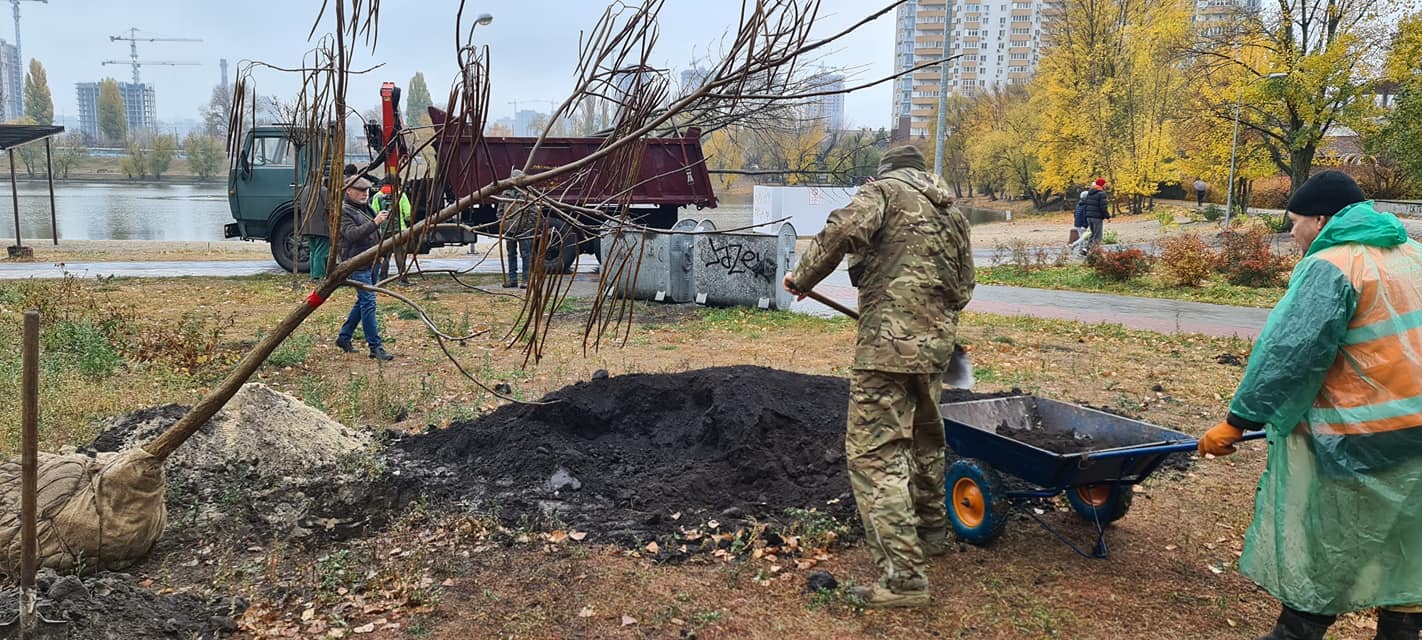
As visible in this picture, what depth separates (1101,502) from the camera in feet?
14.0

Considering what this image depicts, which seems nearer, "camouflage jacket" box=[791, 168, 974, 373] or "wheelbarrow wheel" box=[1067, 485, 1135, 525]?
"camouflage jacket" box=[791, 168, 974, 373]

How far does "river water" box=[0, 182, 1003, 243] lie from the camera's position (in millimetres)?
27672

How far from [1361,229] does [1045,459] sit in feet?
4.46

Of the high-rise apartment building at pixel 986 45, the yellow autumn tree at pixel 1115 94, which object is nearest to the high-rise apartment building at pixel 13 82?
the high-rise apartment building at pixel 986 45

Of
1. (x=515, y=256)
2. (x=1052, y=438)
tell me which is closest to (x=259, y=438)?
(x=1052, y=438)

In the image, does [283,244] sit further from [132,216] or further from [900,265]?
[132,216]

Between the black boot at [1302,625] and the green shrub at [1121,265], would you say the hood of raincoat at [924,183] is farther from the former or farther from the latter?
the green shrub at [1121,265]

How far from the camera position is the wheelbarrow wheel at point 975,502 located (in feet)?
13.3

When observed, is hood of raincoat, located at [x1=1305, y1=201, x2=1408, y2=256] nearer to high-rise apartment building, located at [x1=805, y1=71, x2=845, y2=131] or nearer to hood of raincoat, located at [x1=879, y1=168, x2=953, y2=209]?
hood of raincoat, located at [x1=879, y1=168, x2=953, y2=209]

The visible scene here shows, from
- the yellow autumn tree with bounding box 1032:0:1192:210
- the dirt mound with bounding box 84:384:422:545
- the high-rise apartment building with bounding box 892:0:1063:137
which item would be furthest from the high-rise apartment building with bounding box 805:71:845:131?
the high-rise apartment building with bounding box 892:0:1063:137

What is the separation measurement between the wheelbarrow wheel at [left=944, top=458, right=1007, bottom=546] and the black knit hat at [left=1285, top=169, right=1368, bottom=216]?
1687 millimetres

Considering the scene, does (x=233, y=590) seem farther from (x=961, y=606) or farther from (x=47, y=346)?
(x=47, y=346)

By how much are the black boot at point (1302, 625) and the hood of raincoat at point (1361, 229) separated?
3.81ft

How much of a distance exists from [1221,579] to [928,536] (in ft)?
4.03
